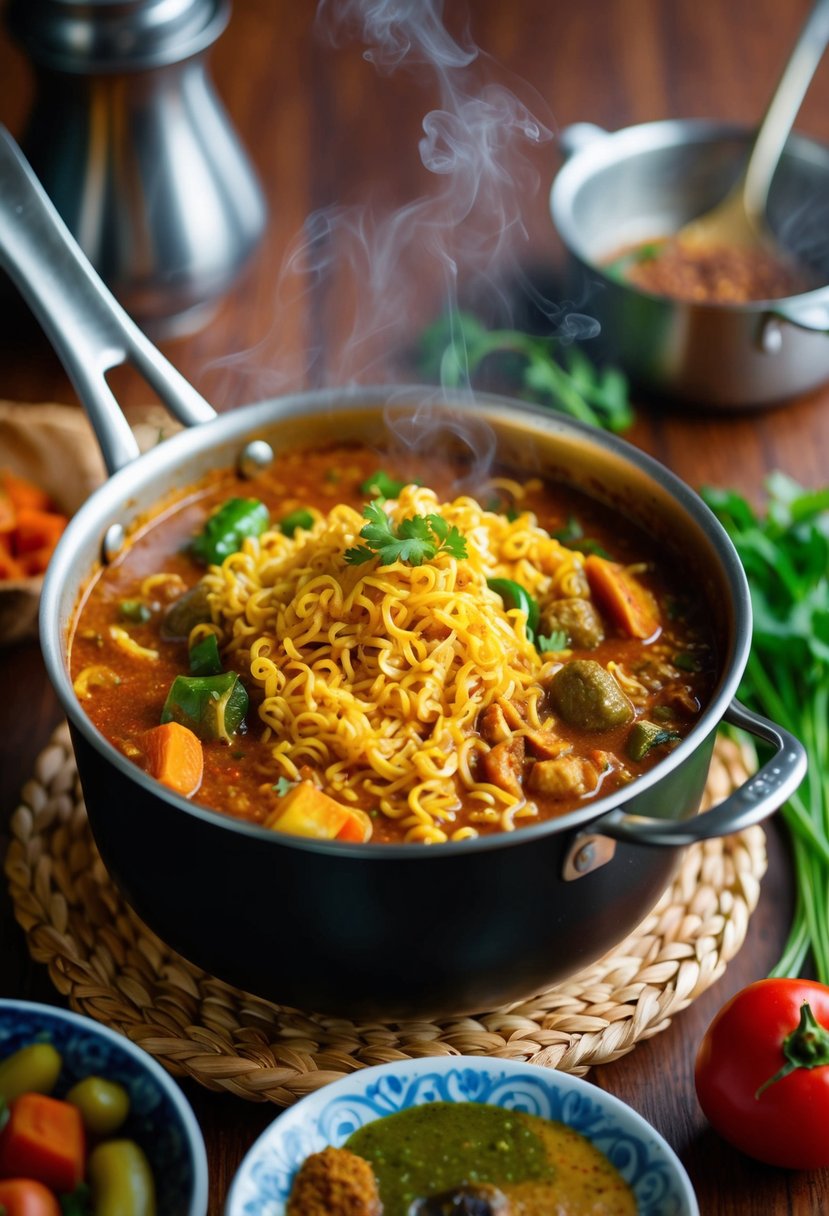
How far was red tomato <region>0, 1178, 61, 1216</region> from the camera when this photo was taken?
255 cm

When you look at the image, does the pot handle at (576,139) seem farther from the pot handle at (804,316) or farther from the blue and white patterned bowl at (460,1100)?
the blue and white patterned bowl at (460,1100)

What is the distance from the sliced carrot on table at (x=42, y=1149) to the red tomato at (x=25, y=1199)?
7cm

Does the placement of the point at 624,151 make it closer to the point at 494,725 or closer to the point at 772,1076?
the point at 494,725

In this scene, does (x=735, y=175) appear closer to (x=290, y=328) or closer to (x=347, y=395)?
(x=290, y=328)

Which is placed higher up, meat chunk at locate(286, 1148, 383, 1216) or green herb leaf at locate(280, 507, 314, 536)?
green herb leaf at locate(280, 507, 314, 536)

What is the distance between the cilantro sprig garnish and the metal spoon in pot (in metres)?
2.99

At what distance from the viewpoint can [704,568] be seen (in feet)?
11.8

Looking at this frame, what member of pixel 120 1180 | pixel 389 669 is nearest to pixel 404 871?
pixel 389 669

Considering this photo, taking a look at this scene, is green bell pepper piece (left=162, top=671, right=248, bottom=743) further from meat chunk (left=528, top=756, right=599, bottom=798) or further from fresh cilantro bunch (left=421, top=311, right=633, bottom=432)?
fresh cilantro bunch (left=421, top=311, right=633, bottom=432)

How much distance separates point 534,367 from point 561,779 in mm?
2499

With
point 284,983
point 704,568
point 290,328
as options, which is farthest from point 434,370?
point 284,983

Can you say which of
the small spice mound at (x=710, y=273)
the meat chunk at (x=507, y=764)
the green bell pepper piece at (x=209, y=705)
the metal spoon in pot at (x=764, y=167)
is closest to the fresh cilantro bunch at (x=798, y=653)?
the meat chunk at (x=507, y=764)

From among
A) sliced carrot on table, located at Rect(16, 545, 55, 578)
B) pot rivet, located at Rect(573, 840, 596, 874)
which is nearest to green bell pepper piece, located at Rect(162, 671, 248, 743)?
pot rivet, located at Rect(573, 840, 596, 874)

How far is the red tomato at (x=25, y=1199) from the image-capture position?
255 centimetres
